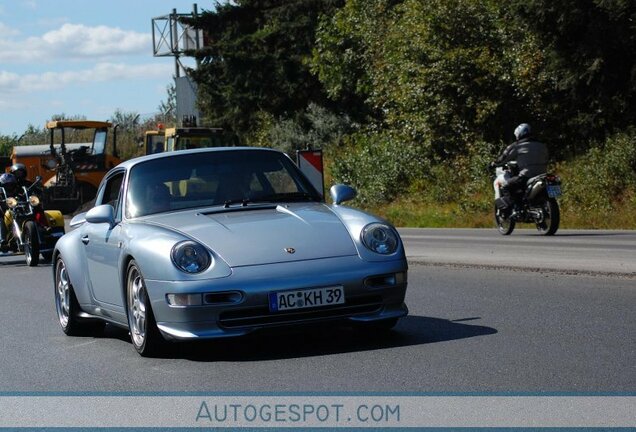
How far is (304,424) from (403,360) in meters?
1.99

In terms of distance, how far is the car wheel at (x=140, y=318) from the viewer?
9.45 metres

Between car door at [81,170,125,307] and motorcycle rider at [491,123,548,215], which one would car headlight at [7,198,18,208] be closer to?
motorcycle rider at [491,123,548,215]

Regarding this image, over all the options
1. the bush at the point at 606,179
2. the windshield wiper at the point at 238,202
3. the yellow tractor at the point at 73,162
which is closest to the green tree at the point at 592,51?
the bush at the point at 606,179

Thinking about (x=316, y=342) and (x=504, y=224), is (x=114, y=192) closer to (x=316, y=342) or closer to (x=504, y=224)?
(x=316, y=342)

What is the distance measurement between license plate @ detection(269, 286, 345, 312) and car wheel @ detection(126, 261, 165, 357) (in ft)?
2.95

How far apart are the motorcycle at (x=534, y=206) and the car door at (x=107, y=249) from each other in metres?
11.4

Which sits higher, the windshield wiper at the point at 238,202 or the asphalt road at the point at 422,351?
the windshield wiper at the point at 238,202

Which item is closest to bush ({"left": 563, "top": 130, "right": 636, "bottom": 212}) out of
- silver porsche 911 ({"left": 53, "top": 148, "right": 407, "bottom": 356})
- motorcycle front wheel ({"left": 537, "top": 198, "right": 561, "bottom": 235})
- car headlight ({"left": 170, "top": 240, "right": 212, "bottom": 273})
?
motorcycle front wheel ({"left": 537, "top": 198, "right": 561, "bottom": 235})

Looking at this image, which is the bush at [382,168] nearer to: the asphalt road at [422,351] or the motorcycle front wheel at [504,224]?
the motorcycle front wheel at [504,224]

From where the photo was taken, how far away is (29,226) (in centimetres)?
2162

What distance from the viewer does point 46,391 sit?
839 centimetres

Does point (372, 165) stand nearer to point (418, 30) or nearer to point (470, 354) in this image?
point (418, 30)

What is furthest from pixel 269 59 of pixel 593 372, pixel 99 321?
pixel 593 372

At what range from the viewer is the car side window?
35.7 ft
